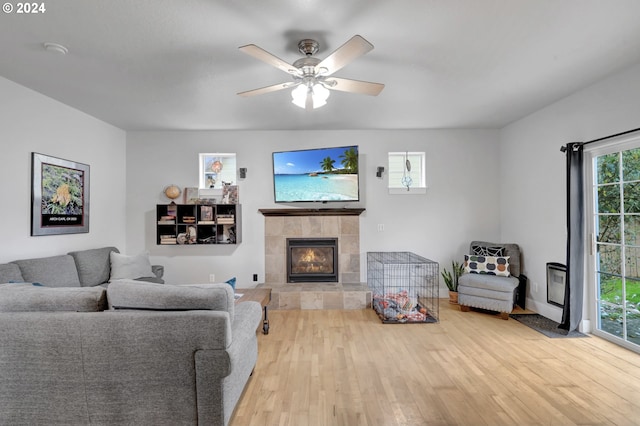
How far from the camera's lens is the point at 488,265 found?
13.7 feet

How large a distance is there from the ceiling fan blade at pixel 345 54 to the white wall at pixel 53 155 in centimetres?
325

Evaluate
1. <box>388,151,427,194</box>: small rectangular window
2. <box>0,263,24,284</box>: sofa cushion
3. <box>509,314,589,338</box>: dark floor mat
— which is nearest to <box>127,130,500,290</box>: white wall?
<box>388,151,427,194</box>: small rectangular window

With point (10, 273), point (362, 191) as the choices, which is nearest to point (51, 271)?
point (10, 273)

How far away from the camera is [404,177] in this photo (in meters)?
4.84

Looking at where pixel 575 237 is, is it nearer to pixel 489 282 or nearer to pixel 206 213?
pixel 489 282

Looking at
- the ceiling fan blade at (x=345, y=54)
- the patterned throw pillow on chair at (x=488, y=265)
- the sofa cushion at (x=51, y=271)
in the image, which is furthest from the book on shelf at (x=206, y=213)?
the patterned throw pillow on chair at (x=488, y=265)

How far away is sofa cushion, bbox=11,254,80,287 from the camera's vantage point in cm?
289

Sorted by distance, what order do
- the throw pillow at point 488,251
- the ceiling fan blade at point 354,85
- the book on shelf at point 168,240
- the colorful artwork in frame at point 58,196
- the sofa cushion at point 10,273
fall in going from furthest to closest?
the book on shelf at point 168,240 → the throw pillow at point 488,251 → the colorful artwork in frame at point 58,196 → the sofa cushion at point 10,273 → the ceiling fan blade at point 354,85

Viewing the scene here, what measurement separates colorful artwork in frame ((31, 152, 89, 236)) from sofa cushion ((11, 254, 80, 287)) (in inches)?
15.5

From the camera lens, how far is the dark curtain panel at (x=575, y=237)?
10.7 ft

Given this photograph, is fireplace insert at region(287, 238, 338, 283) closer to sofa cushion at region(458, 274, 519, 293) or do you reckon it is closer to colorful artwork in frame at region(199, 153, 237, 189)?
colorful artwork in frame at region(199, 153, 237, 189)

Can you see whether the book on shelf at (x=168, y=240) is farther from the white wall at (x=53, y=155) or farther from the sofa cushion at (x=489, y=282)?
the sofa cushion at (x=489, y=282)

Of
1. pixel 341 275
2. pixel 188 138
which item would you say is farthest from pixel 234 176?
pixel 341 275

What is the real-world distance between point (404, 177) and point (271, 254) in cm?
250
